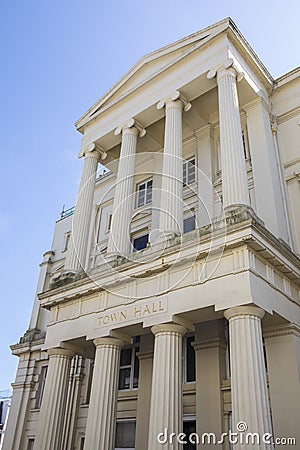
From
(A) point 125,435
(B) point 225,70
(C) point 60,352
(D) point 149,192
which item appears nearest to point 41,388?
(A) point 125,435

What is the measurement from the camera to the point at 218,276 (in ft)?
39.4

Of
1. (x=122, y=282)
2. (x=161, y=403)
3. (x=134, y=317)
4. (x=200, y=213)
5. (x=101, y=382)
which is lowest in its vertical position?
(x=161, y=403)

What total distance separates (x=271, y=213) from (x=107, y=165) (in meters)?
11.3

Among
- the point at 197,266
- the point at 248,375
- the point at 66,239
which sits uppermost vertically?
the point at 66,239

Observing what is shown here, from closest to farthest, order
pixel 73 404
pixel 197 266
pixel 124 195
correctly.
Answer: pixel 197 266
pixel 124 195
pixel 73 404

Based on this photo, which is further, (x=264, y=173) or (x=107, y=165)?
(x=107, y=165)

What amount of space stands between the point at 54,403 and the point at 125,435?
172 inches

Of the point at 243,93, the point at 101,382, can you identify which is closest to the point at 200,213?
the point at 243,93

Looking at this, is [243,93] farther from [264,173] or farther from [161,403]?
[161,403]

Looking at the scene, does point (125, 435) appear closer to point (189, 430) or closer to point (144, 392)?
point (144, 392)

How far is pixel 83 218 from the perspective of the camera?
1886 centimetres

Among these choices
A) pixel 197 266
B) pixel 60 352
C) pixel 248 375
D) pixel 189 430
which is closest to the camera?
pixel 248 375

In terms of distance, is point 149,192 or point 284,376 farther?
point 149,192

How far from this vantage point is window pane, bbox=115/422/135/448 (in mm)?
17156
